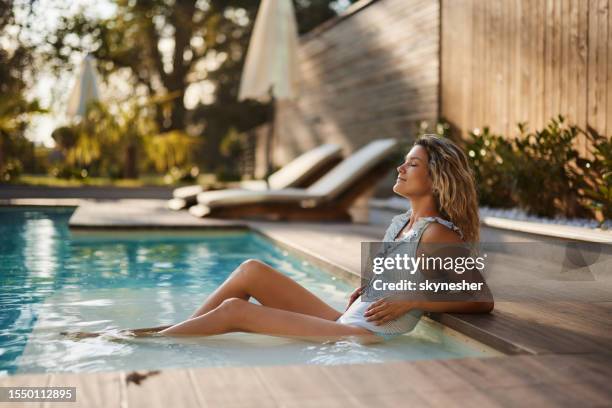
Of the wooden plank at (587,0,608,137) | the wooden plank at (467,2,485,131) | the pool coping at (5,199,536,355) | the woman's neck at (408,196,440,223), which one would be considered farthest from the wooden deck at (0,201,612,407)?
the wooden plank at (467,2,485,131)

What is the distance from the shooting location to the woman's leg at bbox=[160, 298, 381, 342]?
306cm

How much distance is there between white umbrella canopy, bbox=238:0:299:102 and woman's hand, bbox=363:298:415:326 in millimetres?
7755

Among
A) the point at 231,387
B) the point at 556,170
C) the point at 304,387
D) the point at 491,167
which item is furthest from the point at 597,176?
the point at 231,387

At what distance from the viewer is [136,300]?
15.4 feet

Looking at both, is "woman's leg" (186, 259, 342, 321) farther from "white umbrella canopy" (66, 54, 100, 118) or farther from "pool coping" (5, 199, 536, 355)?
"white umbrella canopy" (66, 54, 100, 118)

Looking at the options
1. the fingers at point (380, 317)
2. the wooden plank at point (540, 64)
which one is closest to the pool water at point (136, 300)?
the fingers at point (380, 317)

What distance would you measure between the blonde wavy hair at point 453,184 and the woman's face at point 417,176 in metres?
0.03

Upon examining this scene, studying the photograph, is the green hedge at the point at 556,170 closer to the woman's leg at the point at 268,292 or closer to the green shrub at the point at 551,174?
the green shrub at the point at 551,174

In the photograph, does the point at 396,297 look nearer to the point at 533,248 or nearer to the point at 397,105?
the point at 533,248

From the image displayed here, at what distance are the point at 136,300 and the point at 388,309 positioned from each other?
Result: 2.18 meters

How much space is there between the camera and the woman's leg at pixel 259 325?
3061 mm

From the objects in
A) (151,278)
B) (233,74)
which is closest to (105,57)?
(233,74)

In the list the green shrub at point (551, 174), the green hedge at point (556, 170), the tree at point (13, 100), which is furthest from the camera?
the tree at point (13, 100)

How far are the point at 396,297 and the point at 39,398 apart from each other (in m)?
1.44
